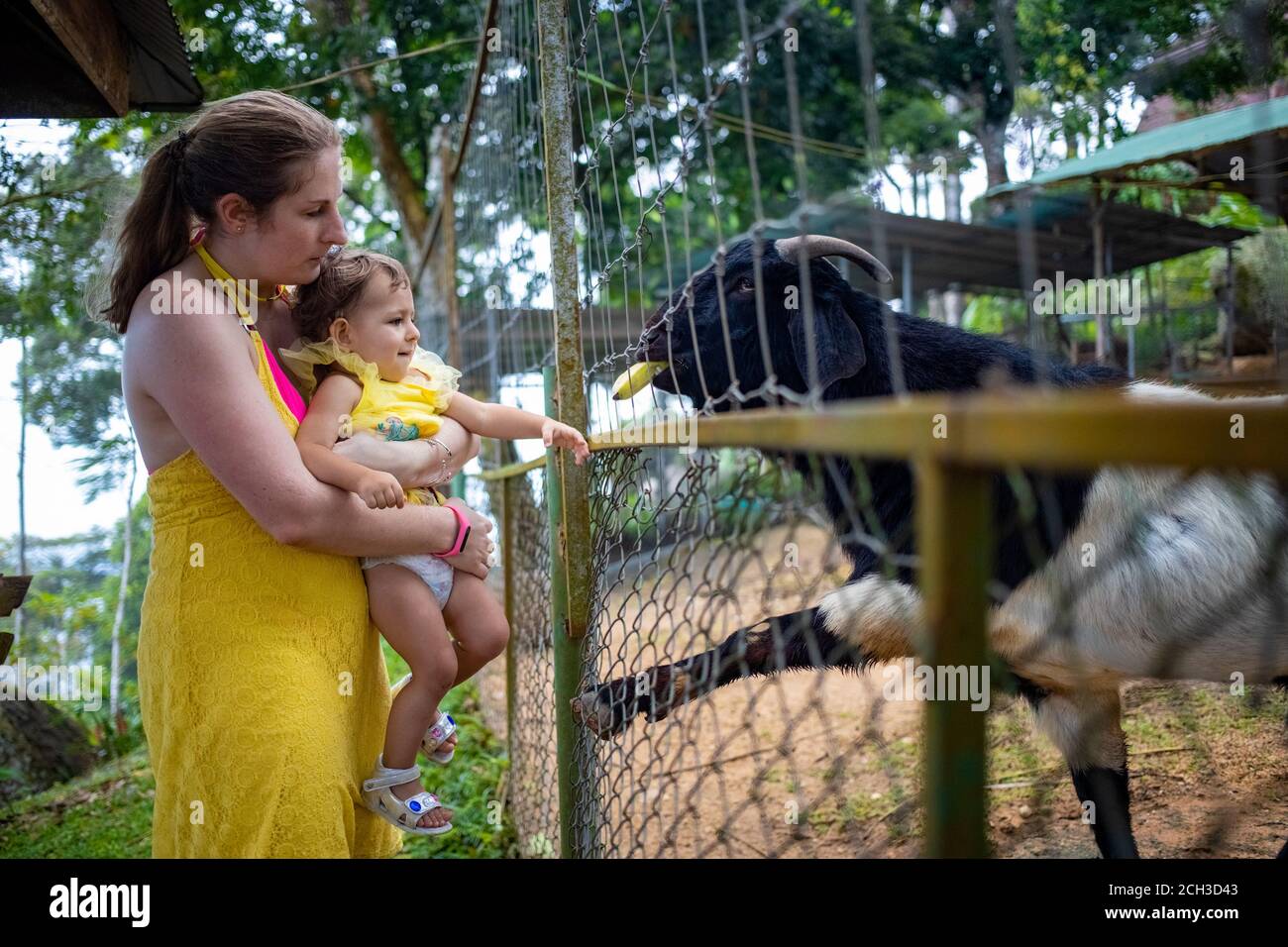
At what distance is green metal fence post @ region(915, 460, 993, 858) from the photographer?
0.78 metres

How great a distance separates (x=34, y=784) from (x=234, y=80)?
5.45 metres

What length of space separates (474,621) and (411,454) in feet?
1.38

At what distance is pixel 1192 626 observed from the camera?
8.18 ft

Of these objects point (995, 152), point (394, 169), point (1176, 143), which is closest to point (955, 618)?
point (1176, 143)

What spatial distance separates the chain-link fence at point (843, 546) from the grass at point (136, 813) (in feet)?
0.70

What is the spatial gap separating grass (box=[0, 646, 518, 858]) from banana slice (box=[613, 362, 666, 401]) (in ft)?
6.39

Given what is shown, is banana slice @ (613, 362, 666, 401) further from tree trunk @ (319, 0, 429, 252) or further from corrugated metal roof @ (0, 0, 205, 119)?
tree trunk @ (319, 0, 429, 252)

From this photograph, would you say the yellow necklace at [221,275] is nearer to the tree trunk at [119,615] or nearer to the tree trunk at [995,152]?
the tree trunk at [119,615]

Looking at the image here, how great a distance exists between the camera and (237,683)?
71.0 inches

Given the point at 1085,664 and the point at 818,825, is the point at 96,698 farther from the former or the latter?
the point at 1085,664

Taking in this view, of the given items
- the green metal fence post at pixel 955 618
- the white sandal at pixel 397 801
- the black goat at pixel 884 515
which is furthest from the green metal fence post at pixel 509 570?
the green metal fence post at pixel 955 618

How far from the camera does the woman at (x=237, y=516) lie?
1731mm

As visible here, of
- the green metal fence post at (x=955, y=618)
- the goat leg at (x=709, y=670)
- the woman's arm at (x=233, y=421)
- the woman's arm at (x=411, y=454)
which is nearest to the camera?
the green metal fence post at (x=955, y=618)

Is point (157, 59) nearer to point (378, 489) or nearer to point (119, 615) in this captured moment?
point (378, 489)
